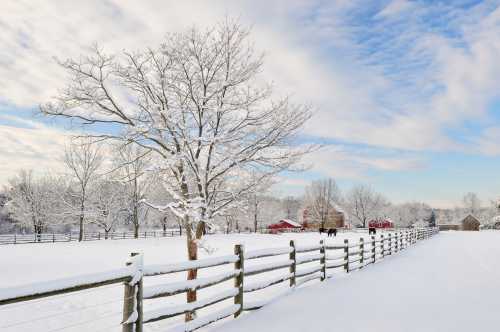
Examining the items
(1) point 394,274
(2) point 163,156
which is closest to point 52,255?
(2) point 163,156

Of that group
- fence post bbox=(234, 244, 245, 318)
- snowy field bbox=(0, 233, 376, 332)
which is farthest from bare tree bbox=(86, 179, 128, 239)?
fence post bbox=(234, 244, 245, 318)

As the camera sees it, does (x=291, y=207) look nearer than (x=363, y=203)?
No

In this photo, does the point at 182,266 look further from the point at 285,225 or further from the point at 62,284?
the point at 285,225

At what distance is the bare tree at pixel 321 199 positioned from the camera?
8944cm

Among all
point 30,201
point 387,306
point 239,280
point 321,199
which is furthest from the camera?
point 321,199

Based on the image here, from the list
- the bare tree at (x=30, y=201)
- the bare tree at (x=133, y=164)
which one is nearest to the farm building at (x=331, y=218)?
the bare tree at (x=30, y=201)

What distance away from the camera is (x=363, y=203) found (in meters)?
106

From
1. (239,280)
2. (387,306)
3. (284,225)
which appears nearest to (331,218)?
(284,225)

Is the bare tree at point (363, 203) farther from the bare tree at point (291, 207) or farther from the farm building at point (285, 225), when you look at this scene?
the bare tree at point (291, 207)

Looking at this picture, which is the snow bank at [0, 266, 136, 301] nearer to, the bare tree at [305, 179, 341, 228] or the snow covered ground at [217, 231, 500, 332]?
the snow covered ground at [217, 231, 500, 332]

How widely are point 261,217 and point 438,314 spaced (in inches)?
3350

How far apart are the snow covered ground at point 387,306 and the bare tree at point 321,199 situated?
242 feet

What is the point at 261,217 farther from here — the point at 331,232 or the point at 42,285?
the point at 42,285

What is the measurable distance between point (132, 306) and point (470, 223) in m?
113
